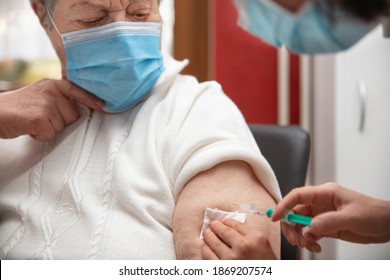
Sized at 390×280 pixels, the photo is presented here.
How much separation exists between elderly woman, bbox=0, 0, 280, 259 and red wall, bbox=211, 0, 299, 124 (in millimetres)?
102

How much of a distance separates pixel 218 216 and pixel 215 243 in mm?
54

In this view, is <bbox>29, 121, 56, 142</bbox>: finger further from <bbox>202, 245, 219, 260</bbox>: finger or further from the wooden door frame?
<bbox>202, 245, 219, 260</bbox>: finger

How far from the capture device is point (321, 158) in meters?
1.34

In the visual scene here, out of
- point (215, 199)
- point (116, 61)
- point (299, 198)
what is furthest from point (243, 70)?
point (299, 198)

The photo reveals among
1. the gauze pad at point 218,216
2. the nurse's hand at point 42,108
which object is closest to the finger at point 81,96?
the nurse's hand at point 42,108

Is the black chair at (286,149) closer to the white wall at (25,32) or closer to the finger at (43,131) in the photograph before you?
the white wall at (25,32)

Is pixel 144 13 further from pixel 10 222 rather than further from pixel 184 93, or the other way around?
pixel 10 222

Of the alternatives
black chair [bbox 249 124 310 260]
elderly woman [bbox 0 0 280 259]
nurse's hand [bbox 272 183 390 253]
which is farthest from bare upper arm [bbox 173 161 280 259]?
black chair [bbox 249 124 310 260]

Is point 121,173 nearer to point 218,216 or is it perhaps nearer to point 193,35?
point 218,216

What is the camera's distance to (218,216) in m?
0.97

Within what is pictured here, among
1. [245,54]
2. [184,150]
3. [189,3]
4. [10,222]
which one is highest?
[189,3]

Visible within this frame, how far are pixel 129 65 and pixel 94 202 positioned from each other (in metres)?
0.28

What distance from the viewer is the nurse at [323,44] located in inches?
29.3
